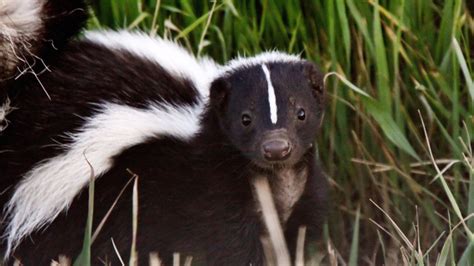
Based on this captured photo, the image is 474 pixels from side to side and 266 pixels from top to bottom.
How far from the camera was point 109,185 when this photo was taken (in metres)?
5.13

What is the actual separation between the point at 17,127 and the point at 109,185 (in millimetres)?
418

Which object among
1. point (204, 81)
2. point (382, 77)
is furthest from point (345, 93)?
point (204, 81)

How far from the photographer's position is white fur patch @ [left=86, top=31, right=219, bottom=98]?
536cm

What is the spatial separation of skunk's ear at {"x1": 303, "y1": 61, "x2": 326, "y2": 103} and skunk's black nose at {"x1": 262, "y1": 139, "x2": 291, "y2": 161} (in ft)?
1.37

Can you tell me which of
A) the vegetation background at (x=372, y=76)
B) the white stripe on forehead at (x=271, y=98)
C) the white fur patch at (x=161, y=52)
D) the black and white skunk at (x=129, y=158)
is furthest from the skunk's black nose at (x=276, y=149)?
the vegetation background at (x=372, y=76)

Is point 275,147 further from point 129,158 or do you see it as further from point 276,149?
point 129,158

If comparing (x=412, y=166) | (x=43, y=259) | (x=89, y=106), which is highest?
(x=89, y=106)

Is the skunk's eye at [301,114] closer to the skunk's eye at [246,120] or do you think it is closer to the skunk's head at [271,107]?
the skunk's head at [271,107]

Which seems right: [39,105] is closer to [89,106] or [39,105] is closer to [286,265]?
[89,106]

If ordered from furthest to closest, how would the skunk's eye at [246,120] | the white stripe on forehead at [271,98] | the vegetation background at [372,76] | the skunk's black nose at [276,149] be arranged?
1. the vegetation background at [372,76]
2. the skunk's eye at [246,120]
3. the white stripe on forehead at [271,98]
4. the skunk's black nose at [276,149]

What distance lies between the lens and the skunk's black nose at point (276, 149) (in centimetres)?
477

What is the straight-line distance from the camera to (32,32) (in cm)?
506

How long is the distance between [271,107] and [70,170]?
0.83 m

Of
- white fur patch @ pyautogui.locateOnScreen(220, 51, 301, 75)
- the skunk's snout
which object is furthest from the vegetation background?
the skunk's snout
